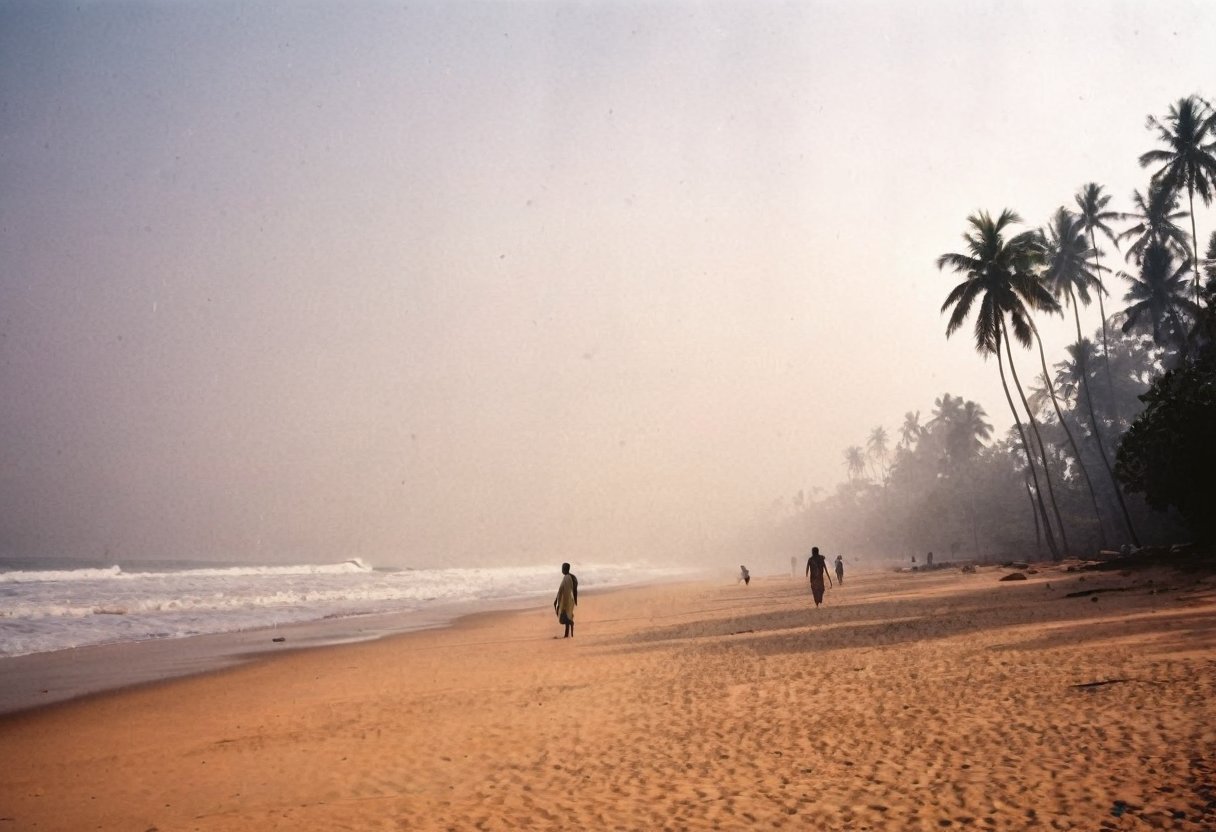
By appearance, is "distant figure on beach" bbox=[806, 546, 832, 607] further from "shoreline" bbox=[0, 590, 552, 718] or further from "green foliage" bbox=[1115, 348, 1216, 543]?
"green foliage" bbox=[1115, 348, 1216, 543]

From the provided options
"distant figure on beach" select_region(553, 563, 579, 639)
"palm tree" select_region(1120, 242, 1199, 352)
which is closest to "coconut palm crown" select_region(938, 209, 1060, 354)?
"palm tree" select_region(1120, 242, 1199, 352)

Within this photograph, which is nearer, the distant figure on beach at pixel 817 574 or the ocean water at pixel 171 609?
the ocean water at pixel 171 609

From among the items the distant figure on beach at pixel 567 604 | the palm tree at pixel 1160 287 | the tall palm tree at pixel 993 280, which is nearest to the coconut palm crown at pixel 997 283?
the tall palm tree at pixel 993 280

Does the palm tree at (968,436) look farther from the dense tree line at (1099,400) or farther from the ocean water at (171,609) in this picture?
the ocean water at (171,609)

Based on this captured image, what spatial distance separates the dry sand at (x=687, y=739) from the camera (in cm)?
632

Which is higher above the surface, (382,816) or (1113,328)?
(1113,328)

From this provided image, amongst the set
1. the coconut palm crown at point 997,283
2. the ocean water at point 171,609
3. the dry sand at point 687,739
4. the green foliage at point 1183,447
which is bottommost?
the dry sand at point 687,739

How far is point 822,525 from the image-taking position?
A: 609ft

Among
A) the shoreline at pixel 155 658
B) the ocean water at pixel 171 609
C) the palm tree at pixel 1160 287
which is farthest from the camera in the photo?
the palm tree at pixel 1160 287

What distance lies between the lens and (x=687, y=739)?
8773 mm

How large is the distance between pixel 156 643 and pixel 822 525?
588 ft

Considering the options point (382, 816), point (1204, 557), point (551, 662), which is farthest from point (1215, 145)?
point (382, 816)

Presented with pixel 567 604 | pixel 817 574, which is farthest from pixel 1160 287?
pixel 567 604

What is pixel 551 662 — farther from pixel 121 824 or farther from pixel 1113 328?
pixel 1113 328
